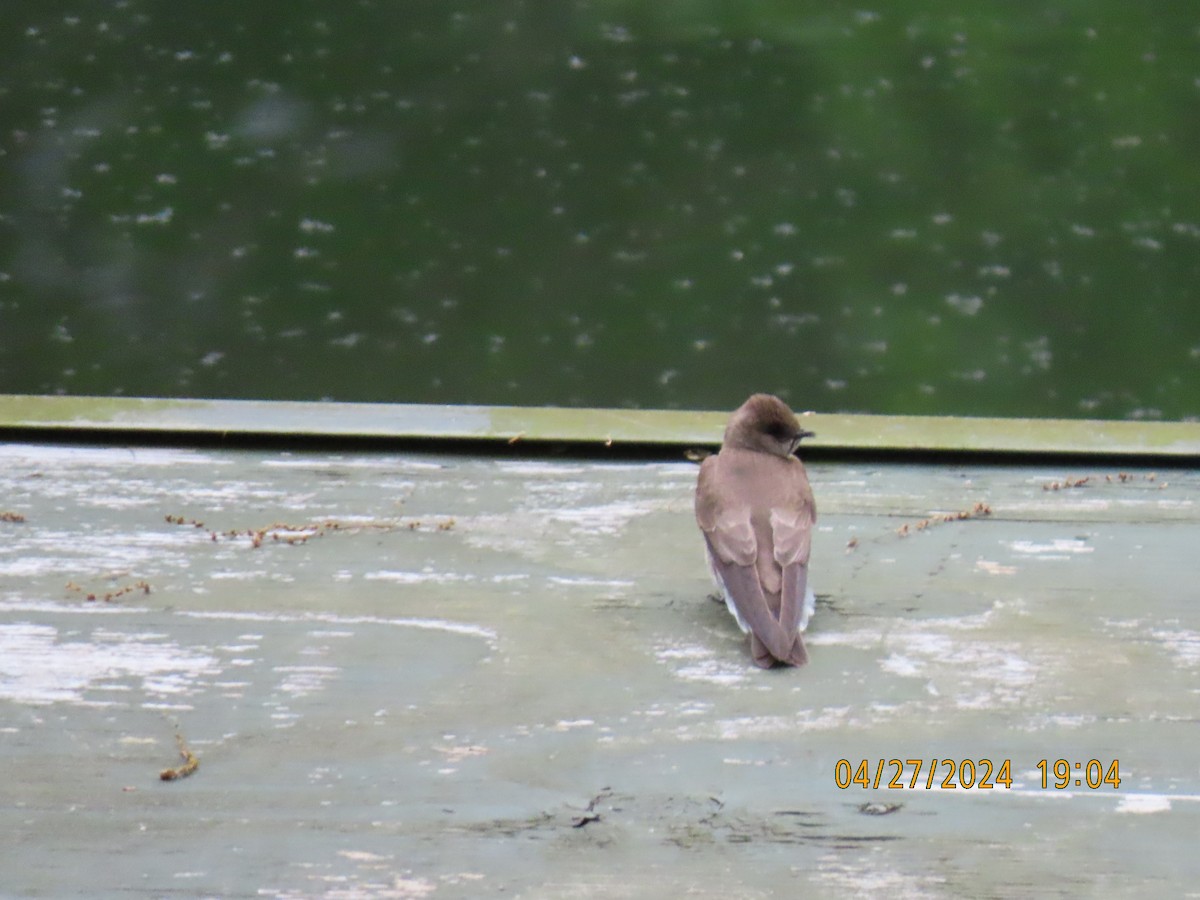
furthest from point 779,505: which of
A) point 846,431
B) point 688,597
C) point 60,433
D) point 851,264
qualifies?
point 851,264

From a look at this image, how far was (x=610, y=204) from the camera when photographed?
2.28 meters

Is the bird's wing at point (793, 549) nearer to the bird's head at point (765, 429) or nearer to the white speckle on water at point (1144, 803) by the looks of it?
the bird's head at point (765, 429)

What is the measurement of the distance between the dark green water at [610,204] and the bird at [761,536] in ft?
2.86

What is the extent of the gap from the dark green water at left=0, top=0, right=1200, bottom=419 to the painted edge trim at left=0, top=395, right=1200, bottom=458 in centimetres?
59

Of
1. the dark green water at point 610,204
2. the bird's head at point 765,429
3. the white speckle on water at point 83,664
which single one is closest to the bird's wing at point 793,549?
the bird's head at point 765,429

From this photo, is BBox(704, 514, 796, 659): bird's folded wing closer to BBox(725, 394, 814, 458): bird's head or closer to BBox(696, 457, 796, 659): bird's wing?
BBox(696, 457, 796, 659): bird's wing

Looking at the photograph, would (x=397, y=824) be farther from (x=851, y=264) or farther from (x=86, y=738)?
(x=851, y=264)

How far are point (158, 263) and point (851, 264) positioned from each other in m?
1.12

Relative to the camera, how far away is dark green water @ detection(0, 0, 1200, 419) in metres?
2.21

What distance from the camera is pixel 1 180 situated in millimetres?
2379

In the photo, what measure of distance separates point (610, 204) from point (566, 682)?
1.47 meters

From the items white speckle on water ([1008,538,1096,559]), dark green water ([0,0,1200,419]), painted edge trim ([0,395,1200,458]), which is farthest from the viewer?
dark green water ([0,0,1200,419])
